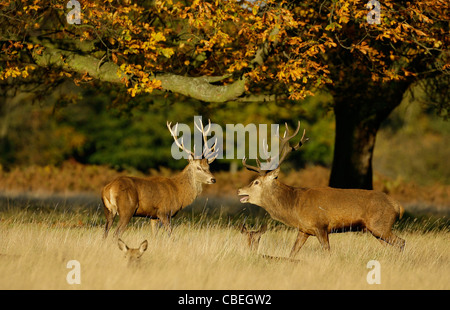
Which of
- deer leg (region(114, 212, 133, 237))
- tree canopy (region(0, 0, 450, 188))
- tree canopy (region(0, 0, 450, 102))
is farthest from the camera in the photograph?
tree canopy (region(0, 0, 450, 188))

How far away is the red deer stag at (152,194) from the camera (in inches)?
426

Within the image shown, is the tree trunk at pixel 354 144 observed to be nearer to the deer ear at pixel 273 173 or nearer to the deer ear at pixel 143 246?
the deer ear at pixel 273 173

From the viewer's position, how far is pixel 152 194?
1126 centimetres

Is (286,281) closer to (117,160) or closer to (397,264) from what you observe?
(397,264)

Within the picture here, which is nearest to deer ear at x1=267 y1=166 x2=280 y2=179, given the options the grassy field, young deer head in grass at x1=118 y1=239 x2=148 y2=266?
the grassy field

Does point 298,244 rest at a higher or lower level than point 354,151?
lower

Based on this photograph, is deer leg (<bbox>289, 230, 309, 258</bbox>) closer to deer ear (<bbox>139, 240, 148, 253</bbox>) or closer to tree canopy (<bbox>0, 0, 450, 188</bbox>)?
deer ear (<bbox>139, 240, 148, 253</bbox>)

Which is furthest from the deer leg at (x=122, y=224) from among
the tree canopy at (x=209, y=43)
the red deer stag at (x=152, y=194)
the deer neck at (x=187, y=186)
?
the tree canopy at (x=209, y=43)

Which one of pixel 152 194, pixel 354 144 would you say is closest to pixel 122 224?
pixel 152 194

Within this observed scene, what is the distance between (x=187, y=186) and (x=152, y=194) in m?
0.94

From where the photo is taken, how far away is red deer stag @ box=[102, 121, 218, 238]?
10.8 m

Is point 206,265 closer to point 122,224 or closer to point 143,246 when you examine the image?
point 143,246

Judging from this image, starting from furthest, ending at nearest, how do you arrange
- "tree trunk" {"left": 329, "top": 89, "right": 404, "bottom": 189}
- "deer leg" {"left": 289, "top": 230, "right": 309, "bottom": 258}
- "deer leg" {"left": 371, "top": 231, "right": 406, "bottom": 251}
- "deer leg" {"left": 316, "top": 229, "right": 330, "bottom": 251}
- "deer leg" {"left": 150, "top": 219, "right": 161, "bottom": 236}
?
"tree trunk" {"left": 329, "top": 89, "right": 404, "bottom": 189}, "deer leg" {"left": 150, "top": 219, "right": 161, "bottom": 236}, "deer leg" {"left": 371, "top": 231, "right": 406, "bottom": 251}, "deer leg" {"left": 289, "top": 230, "right": 309, "bottom": 258}, "deer leg" {"left": 316, "top": 229, "right": 330, "bottom": 251}

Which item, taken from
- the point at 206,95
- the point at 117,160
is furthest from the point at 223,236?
the point at 117,160
